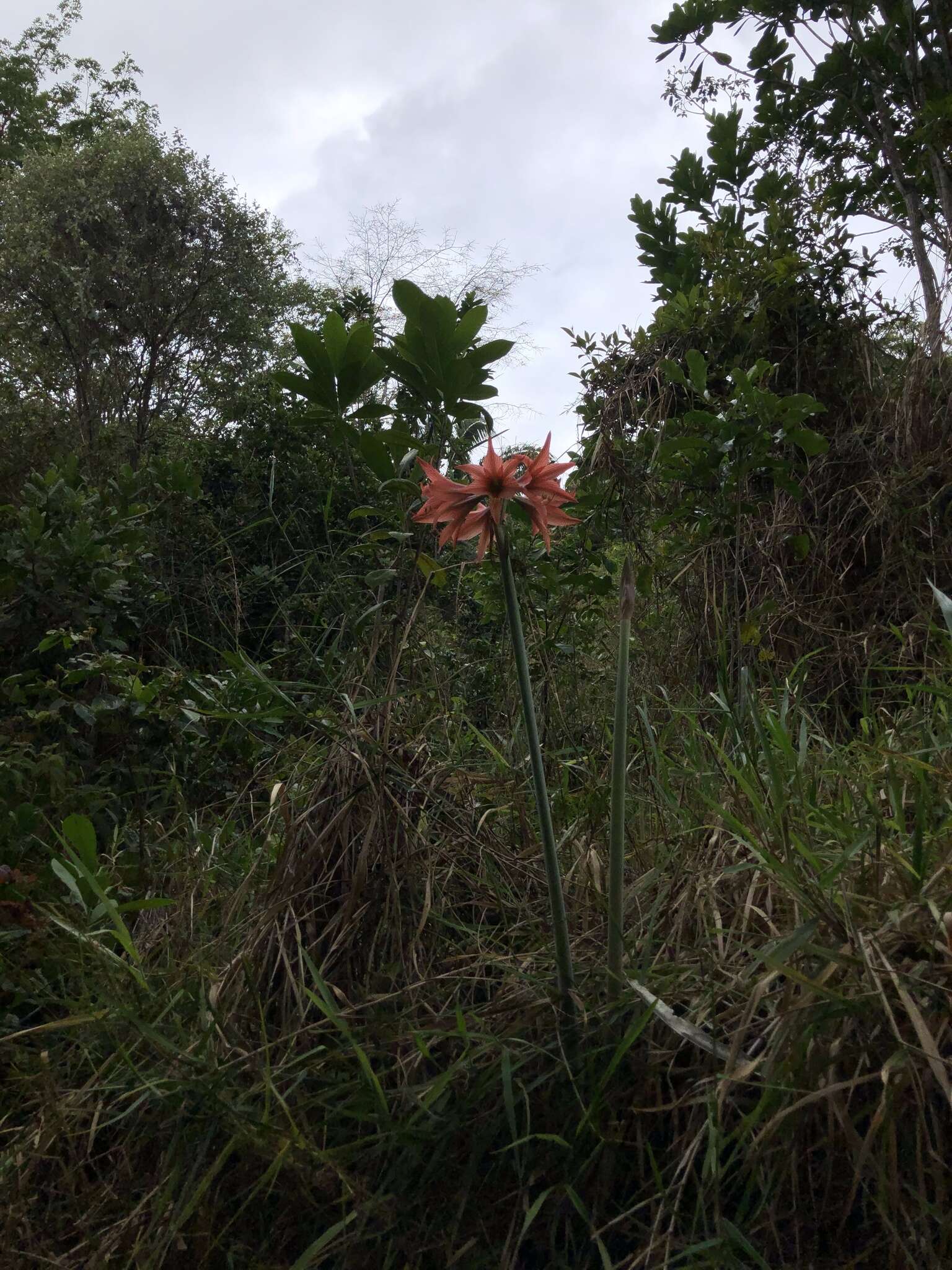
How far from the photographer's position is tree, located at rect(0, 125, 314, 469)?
373 inches

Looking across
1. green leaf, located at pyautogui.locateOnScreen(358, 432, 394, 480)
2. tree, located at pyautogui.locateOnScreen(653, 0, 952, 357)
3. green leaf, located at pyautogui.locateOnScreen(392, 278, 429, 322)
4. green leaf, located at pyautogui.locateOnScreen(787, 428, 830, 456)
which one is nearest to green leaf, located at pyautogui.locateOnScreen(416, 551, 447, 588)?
green leaf, located at pyautogui.locateOnScreen(358, 432, 394, 480)

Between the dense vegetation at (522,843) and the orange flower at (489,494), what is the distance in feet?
0.03

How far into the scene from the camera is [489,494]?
120cm

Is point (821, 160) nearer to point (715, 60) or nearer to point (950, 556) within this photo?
point (715, 60)

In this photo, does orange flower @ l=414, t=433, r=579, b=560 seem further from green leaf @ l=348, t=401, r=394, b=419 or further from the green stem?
green leaf @ l=348, t=401, r=394, b=419

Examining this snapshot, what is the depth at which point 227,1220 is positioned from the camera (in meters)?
1.13

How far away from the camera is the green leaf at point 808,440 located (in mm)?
2430

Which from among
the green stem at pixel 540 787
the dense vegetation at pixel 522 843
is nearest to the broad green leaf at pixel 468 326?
the dense vegetation at pixel 522 843

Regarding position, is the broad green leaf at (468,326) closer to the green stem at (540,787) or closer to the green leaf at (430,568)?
the green leaf at (430,568)

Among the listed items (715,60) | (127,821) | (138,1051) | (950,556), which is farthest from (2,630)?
(715,60)

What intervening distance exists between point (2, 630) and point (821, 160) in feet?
17.9

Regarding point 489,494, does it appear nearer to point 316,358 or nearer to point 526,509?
point 526,509

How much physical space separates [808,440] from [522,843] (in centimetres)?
141

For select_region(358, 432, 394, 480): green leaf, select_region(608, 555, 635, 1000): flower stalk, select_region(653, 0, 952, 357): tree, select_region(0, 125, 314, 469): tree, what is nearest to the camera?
select_region(608, 555, 635, 1000): flower stalk
